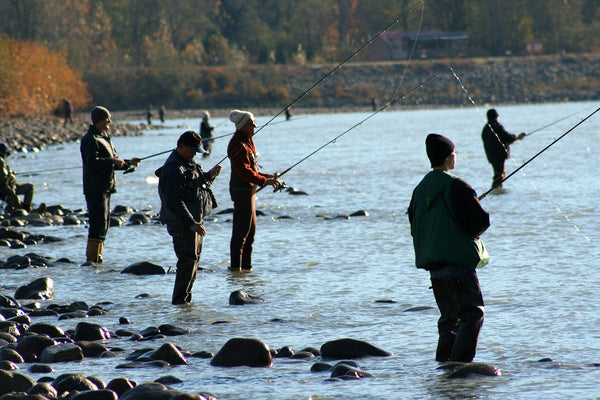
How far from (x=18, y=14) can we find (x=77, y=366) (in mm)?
72788

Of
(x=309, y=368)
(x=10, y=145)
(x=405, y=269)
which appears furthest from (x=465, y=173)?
(x=10, y=145)

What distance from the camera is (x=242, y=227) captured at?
8828 millimetres

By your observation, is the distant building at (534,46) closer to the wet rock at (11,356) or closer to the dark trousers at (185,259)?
the dark trousers at (185,259)

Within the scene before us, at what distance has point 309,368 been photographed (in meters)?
5.53

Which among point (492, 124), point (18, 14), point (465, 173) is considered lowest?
point (465, 173)

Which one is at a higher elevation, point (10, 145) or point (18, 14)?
point (18, 14)

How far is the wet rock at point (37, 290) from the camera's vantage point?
7887 mm

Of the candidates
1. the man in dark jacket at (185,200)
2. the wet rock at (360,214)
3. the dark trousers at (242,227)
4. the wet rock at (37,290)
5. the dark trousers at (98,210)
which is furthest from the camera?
the wet rock at (360,214)

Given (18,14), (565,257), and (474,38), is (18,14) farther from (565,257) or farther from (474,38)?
(565,257)

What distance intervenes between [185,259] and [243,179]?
1476 mm

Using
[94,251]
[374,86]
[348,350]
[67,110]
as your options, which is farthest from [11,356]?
[374,86]

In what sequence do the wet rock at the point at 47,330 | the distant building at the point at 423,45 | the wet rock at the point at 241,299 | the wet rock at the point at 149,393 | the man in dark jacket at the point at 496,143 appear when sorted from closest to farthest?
the wet rock at the point at 149,393, the wet rock at the point at 47,330, the wet rock at the point at 241,299, the man in dark jacket at the point at 496,143, the distant building at the point at 423,45

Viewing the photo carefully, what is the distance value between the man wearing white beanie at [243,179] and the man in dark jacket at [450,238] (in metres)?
3.51

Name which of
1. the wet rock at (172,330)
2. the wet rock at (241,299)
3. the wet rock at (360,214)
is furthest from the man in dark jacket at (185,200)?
the wet rock at (360,214)
